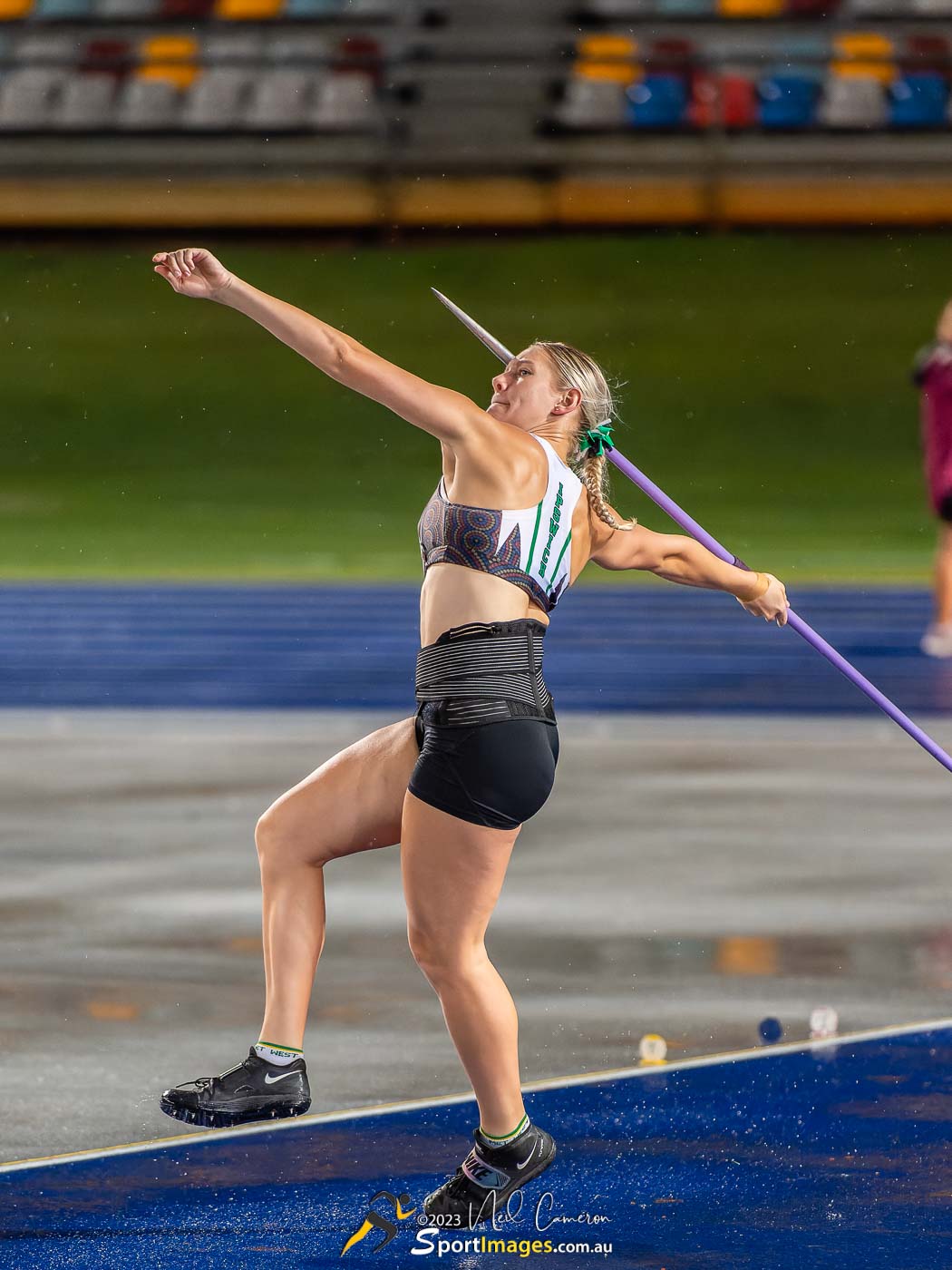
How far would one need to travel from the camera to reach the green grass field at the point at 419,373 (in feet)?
73.6

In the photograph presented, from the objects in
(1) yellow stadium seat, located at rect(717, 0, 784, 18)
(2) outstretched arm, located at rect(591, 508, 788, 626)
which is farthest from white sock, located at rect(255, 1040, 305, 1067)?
(1) yellow stadium seat, located at rect(717, 0, 784, 18)

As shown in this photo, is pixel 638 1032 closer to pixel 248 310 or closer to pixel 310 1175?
pixel 310 1175

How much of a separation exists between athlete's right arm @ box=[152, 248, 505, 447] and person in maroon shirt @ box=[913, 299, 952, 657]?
9.81m

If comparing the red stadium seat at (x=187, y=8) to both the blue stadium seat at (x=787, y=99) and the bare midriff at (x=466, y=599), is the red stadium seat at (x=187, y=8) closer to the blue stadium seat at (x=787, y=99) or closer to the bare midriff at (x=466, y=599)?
the blue stadium seat at (x=787, y=99)

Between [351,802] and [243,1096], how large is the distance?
66 cm

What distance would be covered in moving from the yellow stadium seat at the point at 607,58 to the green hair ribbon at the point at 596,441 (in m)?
27.6

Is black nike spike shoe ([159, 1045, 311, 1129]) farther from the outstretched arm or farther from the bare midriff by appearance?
the outstretched arm

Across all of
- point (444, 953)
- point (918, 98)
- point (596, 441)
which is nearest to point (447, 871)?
point (444, 953)

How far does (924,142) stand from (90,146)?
10424 mm

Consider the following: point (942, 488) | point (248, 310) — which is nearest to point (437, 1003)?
point (248, 310)

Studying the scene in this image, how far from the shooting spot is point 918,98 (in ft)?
103

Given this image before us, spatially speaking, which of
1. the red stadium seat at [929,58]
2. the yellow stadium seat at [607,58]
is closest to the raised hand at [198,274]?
the yellow stadium seat at [607,58]

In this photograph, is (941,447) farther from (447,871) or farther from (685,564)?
(447,871)

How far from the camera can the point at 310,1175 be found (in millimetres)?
5262
